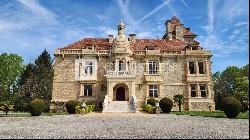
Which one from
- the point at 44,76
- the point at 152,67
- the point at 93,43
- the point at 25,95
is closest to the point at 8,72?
the point at 44,76

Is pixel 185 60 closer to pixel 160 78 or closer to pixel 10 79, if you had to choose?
pixel 160 78

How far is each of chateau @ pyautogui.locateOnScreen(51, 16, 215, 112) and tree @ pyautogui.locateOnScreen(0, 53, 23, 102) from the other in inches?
940

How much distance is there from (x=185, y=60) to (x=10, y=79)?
36.2m

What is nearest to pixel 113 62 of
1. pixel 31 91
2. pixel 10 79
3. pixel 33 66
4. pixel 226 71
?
pixel 31 91

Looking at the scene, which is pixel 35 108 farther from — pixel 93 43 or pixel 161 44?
pixel 161 44

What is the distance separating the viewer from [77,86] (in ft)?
114

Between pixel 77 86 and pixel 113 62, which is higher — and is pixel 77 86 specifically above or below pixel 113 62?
below

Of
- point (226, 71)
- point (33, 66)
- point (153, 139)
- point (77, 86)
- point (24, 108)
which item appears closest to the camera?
point (153, 139)

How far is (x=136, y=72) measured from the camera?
3528 cm

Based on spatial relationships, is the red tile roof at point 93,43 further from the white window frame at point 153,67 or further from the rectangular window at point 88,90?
the white window frame at point 153,67

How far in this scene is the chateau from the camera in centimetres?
3453

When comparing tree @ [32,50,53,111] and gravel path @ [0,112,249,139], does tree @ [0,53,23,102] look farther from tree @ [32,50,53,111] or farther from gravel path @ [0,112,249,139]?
gravel path @ [0,112,249,139]

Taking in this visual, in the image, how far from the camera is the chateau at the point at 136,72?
113ft

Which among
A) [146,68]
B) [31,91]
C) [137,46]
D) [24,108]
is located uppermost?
[137,46]
